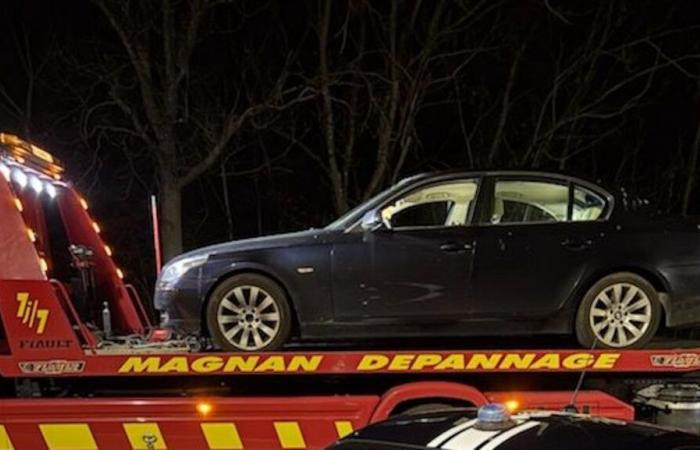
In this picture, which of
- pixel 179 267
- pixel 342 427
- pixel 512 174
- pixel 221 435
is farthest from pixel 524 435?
pixel 179 267

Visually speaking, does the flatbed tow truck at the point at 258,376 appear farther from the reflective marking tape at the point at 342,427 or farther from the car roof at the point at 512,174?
the car roof at the point at 512,174

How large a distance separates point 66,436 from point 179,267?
1360 millimetres

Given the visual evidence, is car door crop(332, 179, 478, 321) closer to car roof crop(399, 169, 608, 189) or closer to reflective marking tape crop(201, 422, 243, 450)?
car roof crop(399, 169, 608, 189)

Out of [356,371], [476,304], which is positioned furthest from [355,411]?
Result: [476,304]

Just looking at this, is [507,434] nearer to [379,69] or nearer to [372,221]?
[372,221]

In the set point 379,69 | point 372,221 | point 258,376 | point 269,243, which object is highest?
point 379,69

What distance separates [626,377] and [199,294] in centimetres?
301

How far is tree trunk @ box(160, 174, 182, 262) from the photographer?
1280 centimetres

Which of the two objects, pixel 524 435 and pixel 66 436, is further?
pixel 66 436

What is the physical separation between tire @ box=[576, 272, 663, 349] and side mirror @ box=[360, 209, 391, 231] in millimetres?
1510

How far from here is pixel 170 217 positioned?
13.0 metres

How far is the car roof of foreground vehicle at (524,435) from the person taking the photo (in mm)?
2523

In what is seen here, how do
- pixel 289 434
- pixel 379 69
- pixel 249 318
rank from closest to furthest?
pixel 289 434
pixel 249 318
pixel 379 69

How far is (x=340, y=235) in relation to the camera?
19.9ft
